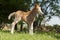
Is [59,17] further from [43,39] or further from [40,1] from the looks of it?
[43,39]

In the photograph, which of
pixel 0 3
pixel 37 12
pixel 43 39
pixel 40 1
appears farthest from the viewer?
pixel 40 1

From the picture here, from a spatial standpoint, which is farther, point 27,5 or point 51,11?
point 51,11

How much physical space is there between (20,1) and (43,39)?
6322 mm

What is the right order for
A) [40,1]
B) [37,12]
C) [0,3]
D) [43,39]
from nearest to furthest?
[43,39]
[37,12]
[0,3]
[40,1]

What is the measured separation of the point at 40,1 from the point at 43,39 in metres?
9.44

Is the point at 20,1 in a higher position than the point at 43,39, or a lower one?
higher

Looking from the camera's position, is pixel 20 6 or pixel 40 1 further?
pixel 40 1

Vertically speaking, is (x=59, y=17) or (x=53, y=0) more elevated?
(x=53, y=0)

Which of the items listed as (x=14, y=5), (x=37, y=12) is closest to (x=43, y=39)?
(x=37, y=12)

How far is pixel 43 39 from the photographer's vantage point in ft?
37.6

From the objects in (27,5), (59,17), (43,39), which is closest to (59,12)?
(59,17)

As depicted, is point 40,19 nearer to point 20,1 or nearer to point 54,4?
point 54,4

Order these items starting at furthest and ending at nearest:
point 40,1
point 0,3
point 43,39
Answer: point 40,1, point 0,3, point 43,39

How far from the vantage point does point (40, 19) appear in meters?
20.6
